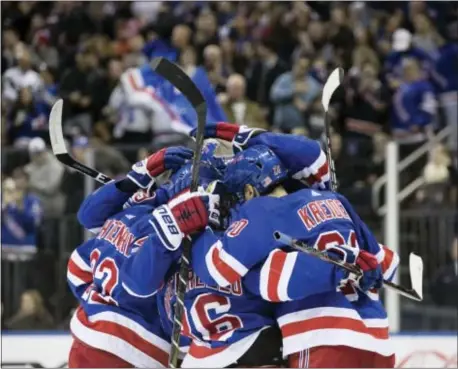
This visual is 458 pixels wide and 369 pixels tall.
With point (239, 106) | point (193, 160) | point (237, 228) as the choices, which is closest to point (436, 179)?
point (239, 106)

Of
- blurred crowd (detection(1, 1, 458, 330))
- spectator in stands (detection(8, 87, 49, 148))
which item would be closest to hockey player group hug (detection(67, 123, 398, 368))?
blurred crowd (detection(1, 1, 458, 330))

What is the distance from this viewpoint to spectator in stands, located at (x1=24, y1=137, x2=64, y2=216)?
544 cm

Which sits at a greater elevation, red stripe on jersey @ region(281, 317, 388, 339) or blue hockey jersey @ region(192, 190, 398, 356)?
blue hockey jersey @ region(192, 190, 398, 356)

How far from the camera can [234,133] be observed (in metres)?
3.02

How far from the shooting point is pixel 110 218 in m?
3.09

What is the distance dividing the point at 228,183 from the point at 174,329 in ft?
1.27

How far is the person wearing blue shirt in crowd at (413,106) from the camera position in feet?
20.9

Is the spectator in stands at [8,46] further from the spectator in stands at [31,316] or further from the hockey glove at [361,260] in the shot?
the hockey glove at [361,260]

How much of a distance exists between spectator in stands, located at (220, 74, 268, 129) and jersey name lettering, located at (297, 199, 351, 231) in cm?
317

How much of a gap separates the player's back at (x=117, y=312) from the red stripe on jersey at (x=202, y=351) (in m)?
0.23

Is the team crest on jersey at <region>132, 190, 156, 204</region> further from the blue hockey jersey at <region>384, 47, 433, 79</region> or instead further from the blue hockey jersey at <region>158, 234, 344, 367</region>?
the blue hockey jersey at <region>384, 47, 433, 79</region>

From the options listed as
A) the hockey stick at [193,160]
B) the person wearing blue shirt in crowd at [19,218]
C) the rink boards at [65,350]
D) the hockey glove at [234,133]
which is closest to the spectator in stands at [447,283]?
the rink boards at [65,350]

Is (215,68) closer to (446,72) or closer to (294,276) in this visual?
(446,72)

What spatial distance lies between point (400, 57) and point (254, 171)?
14.4ft
